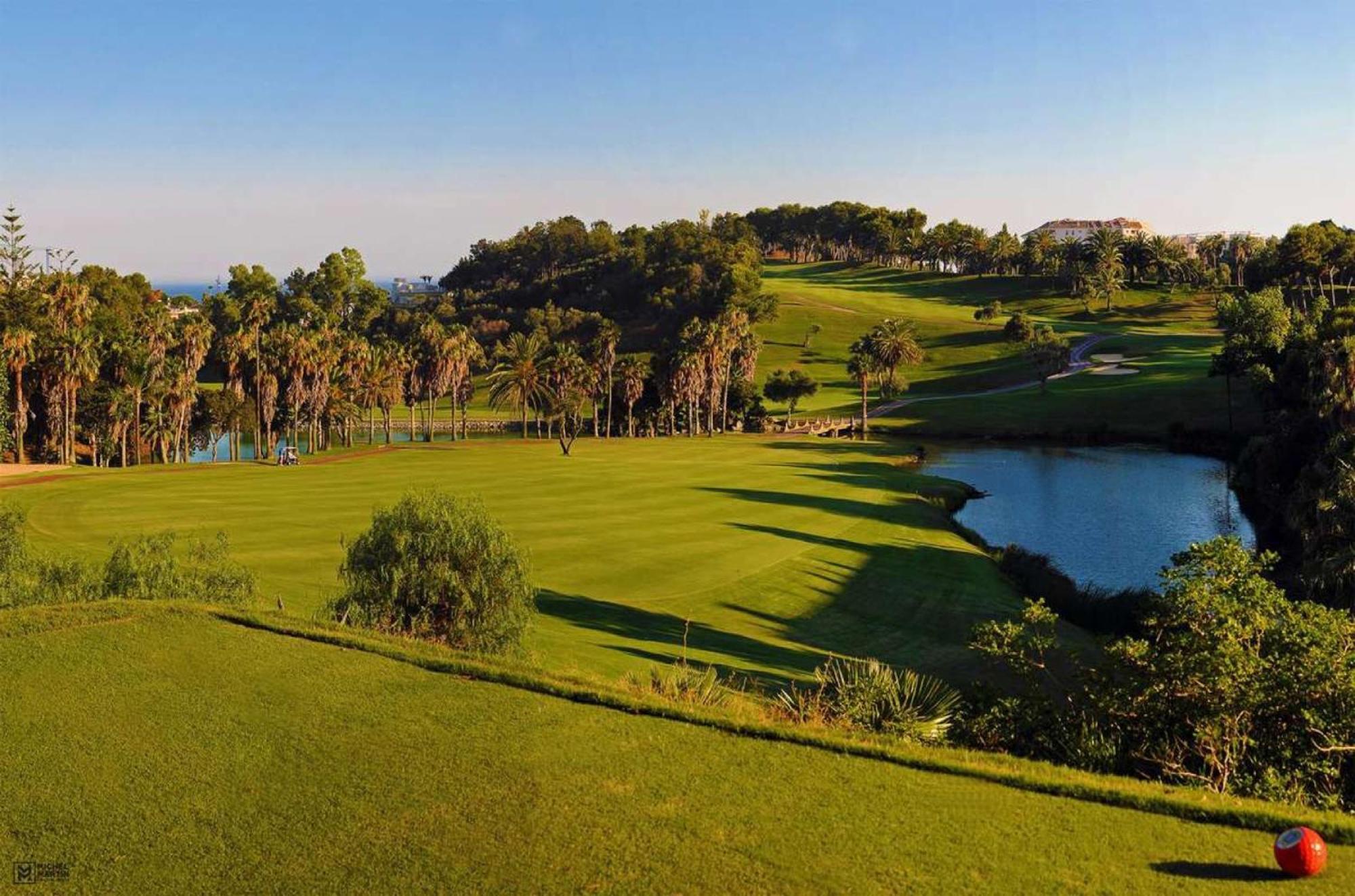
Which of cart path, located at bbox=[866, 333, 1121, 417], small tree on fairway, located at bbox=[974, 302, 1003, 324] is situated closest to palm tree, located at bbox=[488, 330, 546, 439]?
cart path, located at bbox=[866, 333, 1121, 417]

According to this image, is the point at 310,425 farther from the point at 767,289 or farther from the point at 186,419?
the point at 767,289

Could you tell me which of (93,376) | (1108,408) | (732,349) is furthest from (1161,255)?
(93,376)

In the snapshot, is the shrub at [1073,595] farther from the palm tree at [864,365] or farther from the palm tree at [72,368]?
the palm tree at [72,368]

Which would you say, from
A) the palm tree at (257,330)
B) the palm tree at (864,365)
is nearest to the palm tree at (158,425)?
the palm tree at (257,330)

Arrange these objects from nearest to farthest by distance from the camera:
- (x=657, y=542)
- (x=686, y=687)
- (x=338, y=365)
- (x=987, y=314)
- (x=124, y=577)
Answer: (x=686, y=687), (x=124, y=577), (x=657, y=542), (x=338, y=365), (x=987, y=314)

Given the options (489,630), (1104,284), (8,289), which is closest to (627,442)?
(8,289)

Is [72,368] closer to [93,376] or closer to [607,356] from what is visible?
[93,376]
